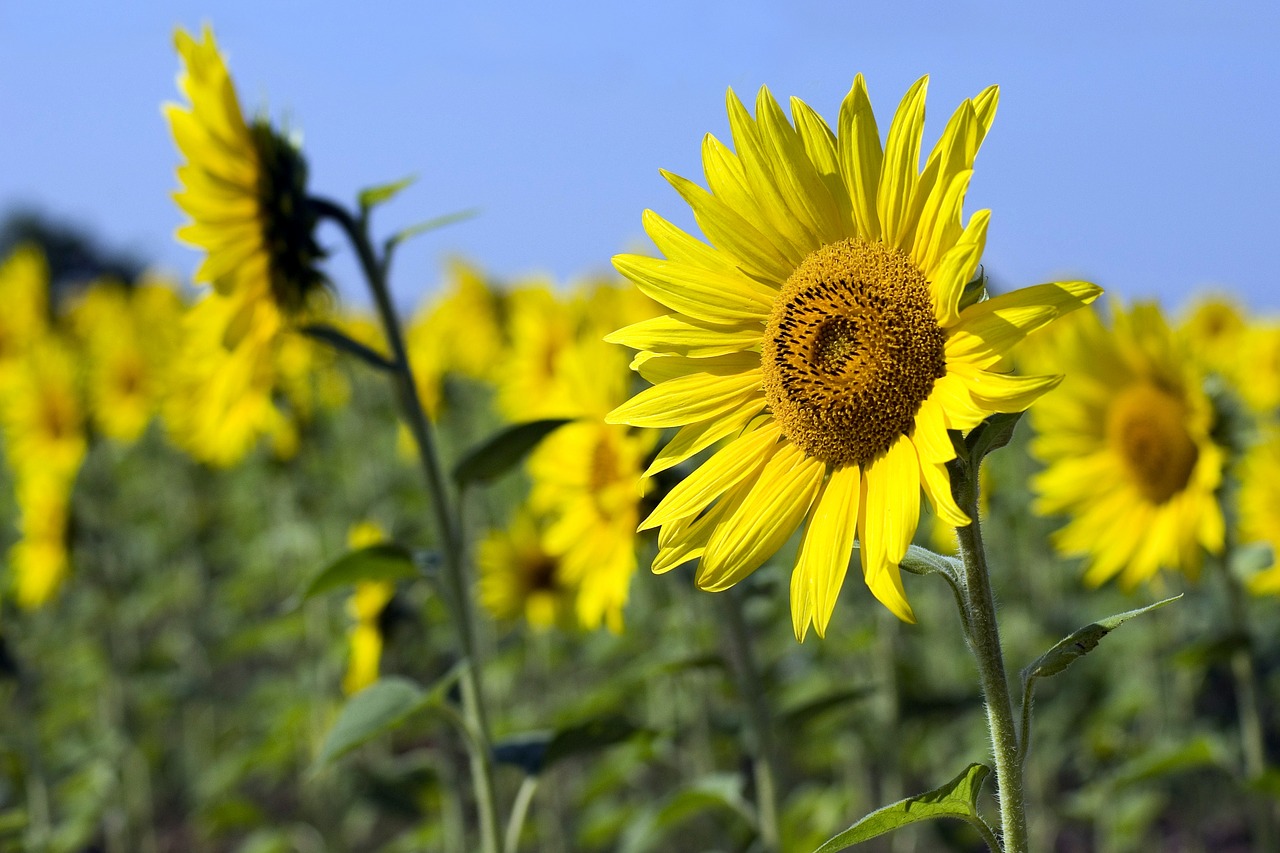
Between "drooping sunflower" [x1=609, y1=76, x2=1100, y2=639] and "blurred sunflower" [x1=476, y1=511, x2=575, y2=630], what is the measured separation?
3.20 meters

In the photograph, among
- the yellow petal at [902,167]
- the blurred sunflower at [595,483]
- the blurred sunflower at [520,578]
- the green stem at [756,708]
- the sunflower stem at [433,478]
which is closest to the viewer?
the yellow petal at [902,167]

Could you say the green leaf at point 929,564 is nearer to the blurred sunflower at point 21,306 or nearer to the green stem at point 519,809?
the green stem at point 519,809

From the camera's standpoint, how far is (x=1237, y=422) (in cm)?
281

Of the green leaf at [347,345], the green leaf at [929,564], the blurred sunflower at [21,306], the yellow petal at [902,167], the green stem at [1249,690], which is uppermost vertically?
the blurred sunflower at [21,306]

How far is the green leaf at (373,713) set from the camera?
2.09 m

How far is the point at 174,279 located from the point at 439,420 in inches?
279

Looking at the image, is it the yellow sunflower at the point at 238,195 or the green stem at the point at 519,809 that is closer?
the yellow sunflower at the point at 238,195

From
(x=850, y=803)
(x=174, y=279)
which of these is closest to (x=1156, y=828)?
(x=850, y=803)

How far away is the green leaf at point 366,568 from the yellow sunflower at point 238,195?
0.55 metres

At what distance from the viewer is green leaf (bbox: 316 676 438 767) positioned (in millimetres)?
2086

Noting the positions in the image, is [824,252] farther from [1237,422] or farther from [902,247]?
Answer: [1237,422]

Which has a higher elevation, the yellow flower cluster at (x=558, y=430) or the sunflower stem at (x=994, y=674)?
the yellow flower cluster at (x=558, y=430)

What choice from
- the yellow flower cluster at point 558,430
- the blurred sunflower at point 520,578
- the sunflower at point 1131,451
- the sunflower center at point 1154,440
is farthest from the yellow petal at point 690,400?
the blurred sunflower at point 520,578

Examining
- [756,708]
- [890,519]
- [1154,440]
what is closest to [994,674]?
[890,519]
